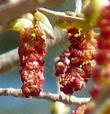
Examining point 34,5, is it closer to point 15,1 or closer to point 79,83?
point 15,1

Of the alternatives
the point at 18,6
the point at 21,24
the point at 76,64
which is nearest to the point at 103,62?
the point at 18,6

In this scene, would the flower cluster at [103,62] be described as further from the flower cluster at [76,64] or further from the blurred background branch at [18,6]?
the flower cluster at [76,64]

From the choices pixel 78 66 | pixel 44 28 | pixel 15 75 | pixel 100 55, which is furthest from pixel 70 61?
pixel 15 75

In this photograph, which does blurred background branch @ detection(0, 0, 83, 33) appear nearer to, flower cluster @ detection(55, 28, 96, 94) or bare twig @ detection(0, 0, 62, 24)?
bare twig @ detection(0, 0, 62, 24)

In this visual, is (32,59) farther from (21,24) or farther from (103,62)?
(103,62)

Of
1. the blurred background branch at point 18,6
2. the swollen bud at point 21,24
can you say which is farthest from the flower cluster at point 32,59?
the blurred background branch at point 18,6
